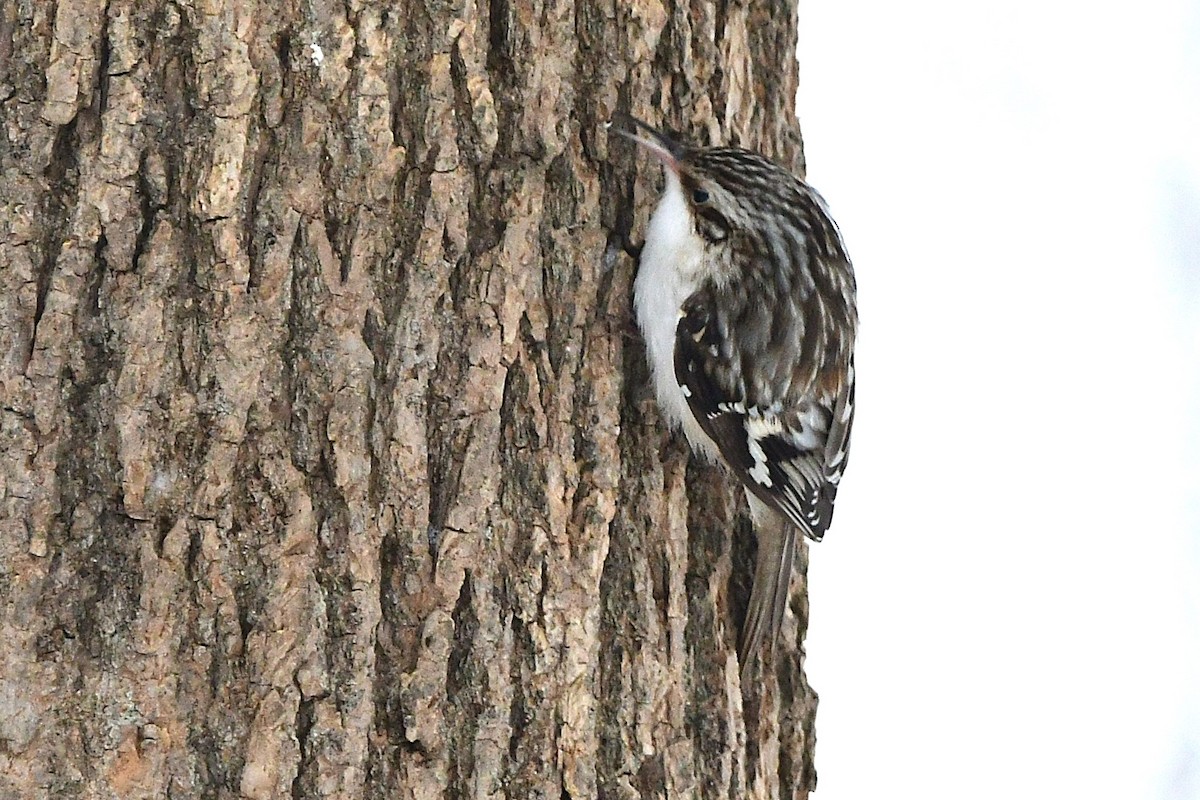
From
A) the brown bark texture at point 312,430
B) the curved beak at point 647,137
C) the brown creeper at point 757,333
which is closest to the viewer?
the brown bark texture at point 312,430

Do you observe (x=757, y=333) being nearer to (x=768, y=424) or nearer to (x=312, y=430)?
(x=768, y=424)

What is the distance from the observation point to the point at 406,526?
5.66 ft

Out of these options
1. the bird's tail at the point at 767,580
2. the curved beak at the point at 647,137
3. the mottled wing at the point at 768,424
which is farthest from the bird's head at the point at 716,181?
the bird's tail at the point at 767,580

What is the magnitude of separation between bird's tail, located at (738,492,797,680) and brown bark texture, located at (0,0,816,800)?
17cm

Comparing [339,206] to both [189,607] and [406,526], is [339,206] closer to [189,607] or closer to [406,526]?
[406,526]

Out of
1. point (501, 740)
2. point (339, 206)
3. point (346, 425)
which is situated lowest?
point (501, 740)

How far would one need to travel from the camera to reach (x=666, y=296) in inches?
85.7

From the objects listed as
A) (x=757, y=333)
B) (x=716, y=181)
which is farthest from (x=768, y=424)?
(x=716, y=181)

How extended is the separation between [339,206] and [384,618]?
55 cm

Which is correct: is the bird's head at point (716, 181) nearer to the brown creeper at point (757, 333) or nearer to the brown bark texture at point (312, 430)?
the brown creeper at point (757, 333)

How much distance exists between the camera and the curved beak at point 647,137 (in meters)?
2.01

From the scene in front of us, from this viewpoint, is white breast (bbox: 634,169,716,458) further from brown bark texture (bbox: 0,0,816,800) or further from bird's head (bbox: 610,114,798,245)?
brown bark texture (bbox: 0,0,816,800)

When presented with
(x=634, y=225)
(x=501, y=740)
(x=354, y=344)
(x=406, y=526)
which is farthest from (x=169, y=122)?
(x=501, y=740)

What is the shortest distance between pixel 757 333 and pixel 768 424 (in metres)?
0.17
